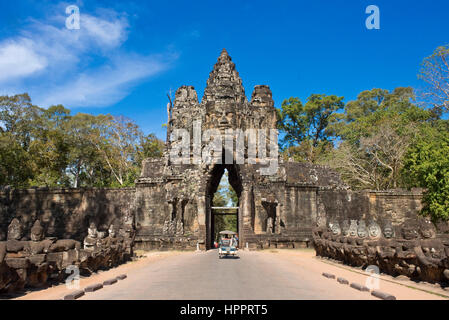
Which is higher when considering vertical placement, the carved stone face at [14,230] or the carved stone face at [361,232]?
the carved stone face at [14,230]

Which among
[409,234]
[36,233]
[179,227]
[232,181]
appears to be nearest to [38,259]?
[36,233]

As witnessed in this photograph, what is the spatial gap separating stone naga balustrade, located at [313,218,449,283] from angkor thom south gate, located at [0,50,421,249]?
9833 mm

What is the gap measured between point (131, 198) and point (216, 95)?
406 inches

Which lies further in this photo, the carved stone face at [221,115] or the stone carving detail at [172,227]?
the carved stone face at [221,115]

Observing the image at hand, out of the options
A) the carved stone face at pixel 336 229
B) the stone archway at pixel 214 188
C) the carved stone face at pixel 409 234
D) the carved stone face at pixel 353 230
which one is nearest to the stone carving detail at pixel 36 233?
the carved stone face at pixel 409 234

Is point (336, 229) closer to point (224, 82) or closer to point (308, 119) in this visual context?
point (224, 82)

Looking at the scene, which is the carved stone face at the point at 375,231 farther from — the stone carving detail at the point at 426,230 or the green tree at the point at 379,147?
the green tree at the point at 379,147

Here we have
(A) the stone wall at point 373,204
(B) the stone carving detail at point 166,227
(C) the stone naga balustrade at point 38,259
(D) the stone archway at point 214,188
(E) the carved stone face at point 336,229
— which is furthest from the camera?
(A) the stone wall at point 373,204

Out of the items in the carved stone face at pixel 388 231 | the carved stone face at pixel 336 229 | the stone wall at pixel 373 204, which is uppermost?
the stone wall at pixel 373 204

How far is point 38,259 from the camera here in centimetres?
953

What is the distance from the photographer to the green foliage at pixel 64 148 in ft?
115

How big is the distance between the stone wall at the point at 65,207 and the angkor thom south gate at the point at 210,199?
→ 74 millimetres

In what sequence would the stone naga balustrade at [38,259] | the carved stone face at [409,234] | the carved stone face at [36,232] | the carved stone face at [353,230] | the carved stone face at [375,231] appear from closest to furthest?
the stone naga balustrade at [38,259] → the carved stone face at [36,232] → the carved stone face at [409,234] → the carved stone face at [375,231] → the carved stone face at [353,230]

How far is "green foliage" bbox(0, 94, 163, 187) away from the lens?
35031 millimetres
